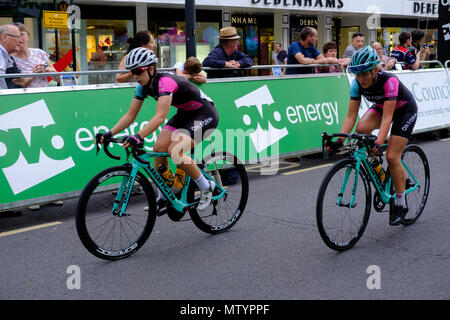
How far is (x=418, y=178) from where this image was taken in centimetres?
613

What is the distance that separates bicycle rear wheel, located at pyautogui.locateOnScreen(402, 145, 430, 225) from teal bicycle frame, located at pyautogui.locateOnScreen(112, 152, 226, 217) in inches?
75.0

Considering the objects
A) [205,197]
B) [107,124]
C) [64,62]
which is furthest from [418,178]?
[64,62]

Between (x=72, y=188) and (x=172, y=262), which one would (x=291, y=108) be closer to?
(x=72, y=188)

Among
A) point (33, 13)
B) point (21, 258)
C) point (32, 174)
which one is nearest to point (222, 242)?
point (21, 258)

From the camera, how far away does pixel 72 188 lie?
22.4 feet

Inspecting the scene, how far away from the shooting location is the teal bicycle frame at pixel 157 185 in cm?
489

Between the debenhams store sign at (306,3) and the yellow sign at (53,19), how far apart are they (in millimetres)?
9811

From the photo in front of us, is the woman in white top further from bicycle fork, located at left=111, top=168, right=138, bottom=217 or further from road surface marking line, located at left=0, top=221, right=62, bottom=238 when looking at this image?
bicycle fork, located at left=111, top=168, right=138, bottom=217

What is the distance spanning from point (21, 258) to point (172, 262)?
1368 mm

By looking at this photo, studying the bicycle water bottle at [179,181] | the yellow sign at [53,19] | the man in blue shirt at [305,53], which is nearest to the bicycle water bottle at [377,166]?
the bicycle water bottle at [179,181]

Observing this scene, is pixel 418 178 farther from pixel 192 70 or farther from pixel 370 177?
pixel 192 70

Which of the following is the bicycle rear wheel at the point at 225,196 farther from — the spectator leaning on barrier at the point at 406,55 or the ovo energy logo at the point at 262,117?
the spectator leaning on barrier at the point at 406,55

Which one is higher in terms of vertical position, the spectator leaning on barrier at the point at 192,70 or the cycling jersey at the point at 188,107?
the spectator leaning on barrier at the point at 192,70

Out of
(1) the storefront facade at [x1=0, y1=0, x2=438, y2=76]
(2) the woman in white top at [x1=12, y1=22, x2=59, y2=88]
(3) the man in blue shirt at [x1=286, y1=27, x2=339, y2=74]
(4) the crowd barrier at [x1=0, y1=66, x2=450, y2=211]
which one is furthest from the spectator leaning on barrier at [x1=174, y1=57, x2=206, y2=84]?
(1) the storefront facade at [x1=0, y1=0, x2=438, y2=76]
